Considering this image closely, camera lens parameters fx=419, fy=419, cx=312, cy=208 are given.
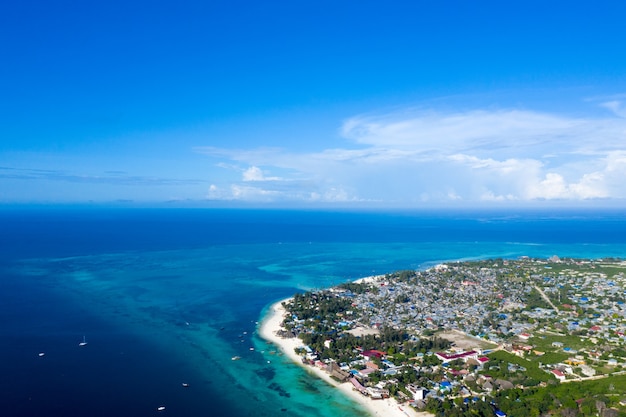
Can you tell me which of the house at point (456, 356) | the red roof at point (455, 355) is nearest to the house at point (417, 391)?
the house at point (456, 356)

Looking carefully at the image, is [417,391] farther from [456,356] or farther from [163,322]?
[163,322]

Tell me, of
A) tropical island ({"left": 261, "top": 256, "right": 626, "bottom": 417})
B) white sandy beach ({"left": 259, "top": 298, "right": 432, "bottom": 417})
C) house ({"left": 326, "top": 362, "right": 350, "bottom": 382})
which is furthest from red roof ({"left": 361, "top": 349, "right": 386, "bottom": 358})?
white sandy beach ({"left": 259, "top": 298, "right": 432, "bottom": 417})

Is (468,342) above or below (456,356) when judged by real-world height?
below

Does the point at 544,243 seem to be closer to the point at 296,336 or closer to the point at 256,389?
the point at 296,336

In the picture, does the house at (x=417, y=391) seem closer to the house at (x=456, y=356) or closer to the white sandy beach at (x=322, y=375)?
the white sandy beach at (x=322, y=375)

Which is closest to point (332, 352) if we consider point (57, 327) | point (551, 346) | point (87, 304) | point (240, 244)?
point (551, 346)

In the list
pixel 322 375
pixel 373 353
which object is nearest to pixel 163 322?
pixel 322 375

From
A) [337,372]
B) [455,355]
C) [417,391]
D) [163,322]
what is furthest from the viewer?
[163,322]
